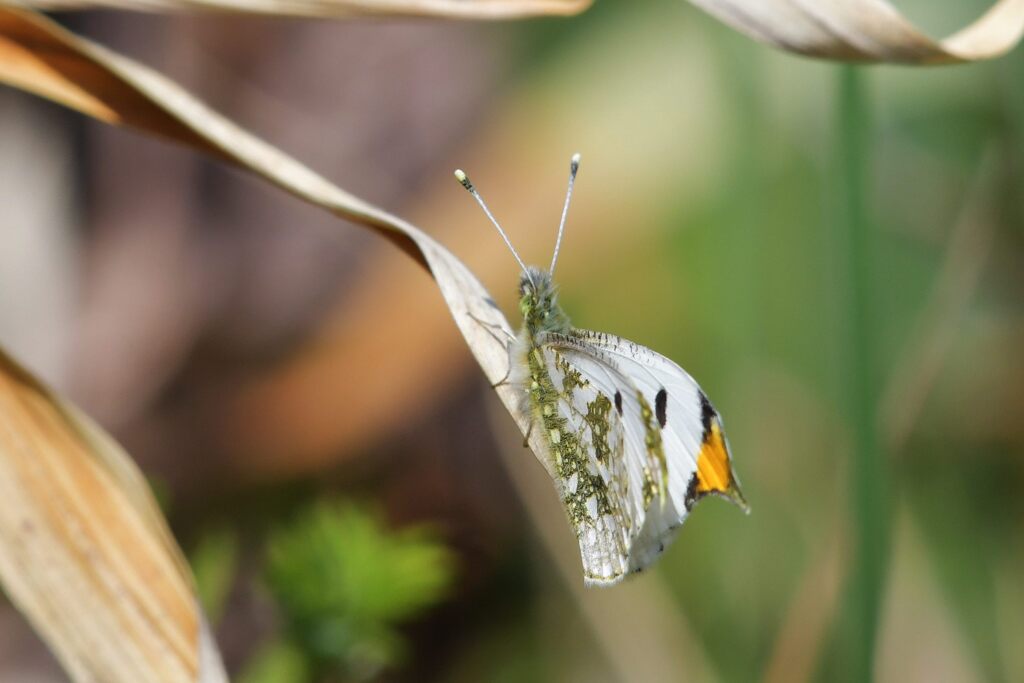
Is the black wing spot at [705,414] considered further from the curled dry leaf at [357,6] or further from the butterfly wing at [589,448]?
the curled dry leaf at [357,6]

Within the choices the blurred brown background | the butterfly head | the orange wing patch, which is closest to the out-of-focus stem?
the orange wing patch

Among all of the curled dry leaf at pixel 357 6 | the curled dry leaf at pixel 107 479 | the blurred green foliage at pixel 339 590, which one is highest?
the curled dry leaf at pixel 357 6

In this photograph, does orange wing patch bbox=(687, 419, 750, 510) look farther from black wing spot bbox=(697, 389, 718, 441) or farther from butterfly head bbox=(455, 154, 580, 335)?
butterfly head bbox=(455, 154, 580, 335)

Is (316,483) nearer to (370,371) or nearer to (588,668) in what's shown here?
(370,371)

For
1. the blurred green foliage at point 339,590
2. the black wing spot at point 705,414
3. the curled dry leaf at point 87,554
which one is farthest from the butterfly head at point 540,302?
the curled dry leaf at point 87,554

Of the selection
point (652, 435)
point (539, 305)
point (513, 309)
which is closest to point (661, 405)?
point (652, 435)

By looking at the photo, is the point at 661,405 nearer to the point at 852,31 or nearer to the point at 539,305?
the point at 539,305
